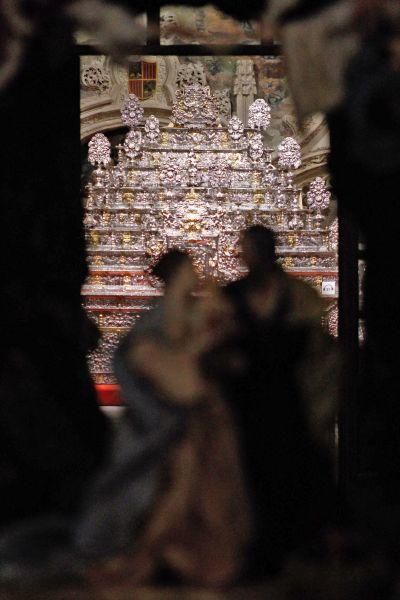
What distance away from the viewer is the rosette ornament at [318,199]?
35.4ft

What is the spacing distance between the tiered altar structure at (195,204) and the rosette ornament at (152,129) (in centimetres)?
1

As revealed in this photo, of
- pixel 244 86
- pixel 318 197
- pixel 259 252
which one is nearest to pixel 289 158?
pixel 318 197

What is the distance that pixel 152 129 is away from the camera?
1090 cm

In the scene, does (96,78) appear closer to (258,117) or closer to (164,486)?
(258,117)

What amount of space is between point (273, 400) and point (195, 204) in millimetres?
6562

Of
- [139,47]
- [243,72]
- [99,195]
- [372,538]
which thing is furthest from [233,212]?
[372,538]

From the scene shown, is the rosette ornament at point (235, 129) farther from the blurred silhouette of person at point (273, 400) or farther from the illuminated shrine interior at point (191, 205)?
the blurred silhouette of person at point (273, 400)

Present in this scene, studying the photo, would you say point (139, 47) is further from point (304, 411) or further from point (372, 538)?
point (372, 538)

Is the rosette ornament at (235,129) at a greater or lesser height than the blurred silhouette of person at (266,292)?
greater

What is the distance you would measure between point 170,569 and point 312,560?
1.90 feet

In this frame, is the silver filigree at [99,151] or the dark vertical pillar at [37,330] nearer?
the dark vertical pillar at [37,330]

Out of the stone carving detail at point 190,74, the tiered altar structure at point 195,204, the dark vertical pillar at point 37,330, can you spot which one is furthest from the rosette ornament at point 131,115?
the dark vertical pillar at point 37,330

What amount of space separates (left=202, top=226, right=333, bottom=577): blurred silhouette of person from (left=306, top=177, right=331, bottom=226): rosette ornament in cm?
627

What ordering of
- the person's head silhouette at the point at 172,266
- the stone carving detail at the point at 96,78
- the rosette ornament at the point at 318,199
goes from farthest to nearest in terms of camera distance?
the stone carving detail at the point at 96,78 → the rosette ornament at the point at 318,199 → the person's head silhouette at the point at 172,266
